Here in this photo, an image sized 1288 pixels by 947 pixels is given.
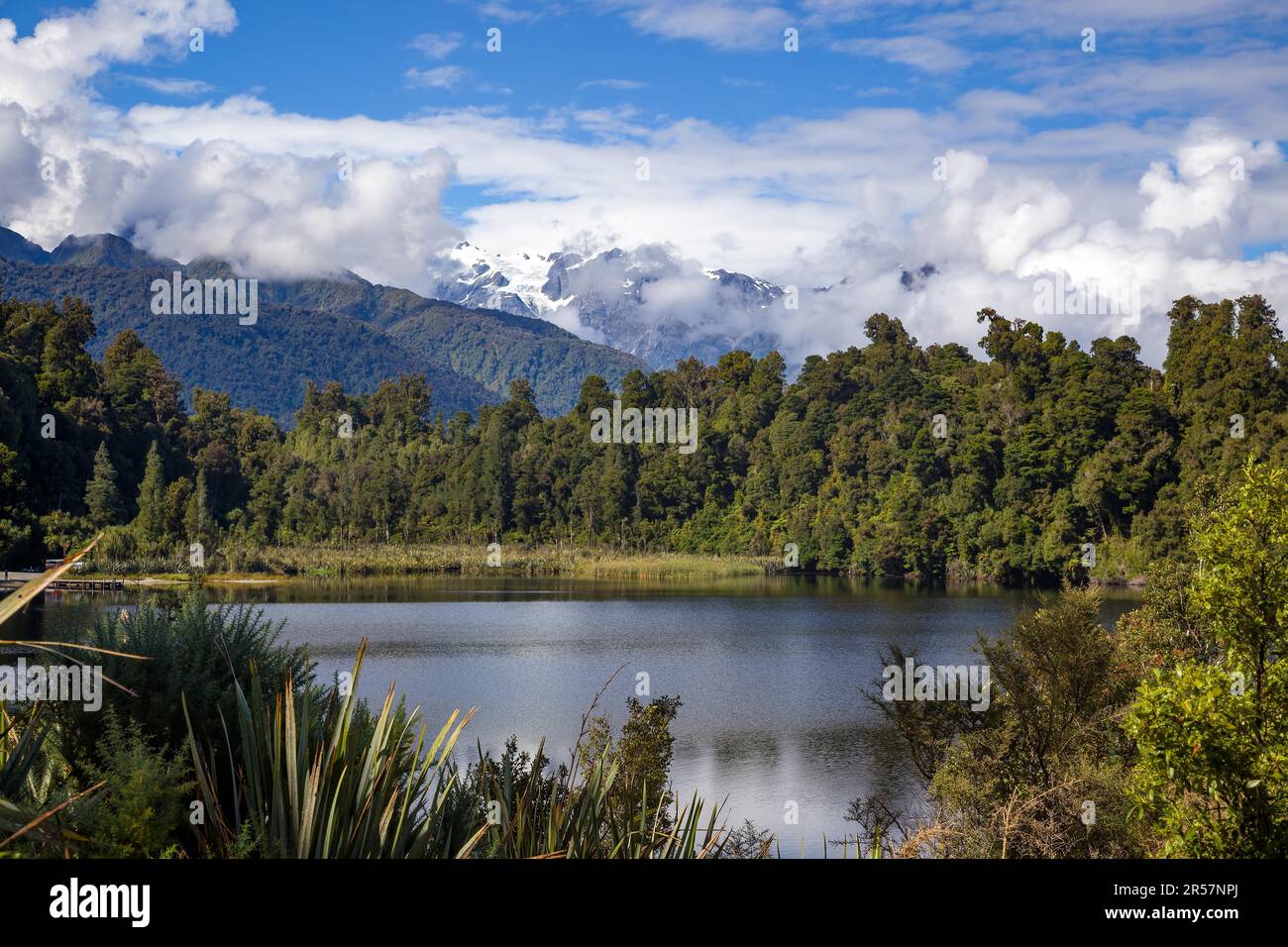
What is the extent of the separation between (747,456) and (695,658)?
37.3m

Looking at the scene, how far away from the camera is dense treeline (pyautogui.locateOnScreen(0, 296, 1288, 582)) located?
145 ft

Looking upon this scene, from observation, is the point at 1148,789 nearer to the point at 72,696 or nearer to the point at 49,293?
the point at 72,696

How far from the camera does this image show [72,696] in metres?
3.88

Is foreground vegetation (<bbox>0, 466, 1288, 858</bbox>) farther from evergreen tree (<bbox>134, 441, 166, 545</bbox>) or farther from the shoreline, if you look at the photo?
evergreen tree (<bbox>134, 441, 166, 545</bbox>)

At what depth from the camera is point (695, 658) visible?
980 inches

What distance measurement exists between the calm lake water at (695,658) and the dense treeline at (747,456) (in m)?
6.53

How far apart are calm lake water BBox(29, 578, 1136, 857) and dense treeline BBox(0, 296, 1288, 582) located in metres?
6.53

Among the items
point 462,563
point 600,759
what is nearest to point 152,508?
point 462,563

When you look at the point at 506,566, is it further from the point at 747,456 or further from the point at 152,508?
the point at 747,456

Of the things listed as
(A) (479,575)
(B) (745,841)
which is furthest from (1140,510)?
(B) (745,841)

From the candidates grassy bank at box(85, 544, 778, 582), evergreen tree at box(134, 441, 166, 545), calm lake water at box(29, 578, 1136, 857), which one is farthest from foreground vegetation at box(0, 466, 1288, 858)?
grassy bank at box(85, 544, 778, 582)
